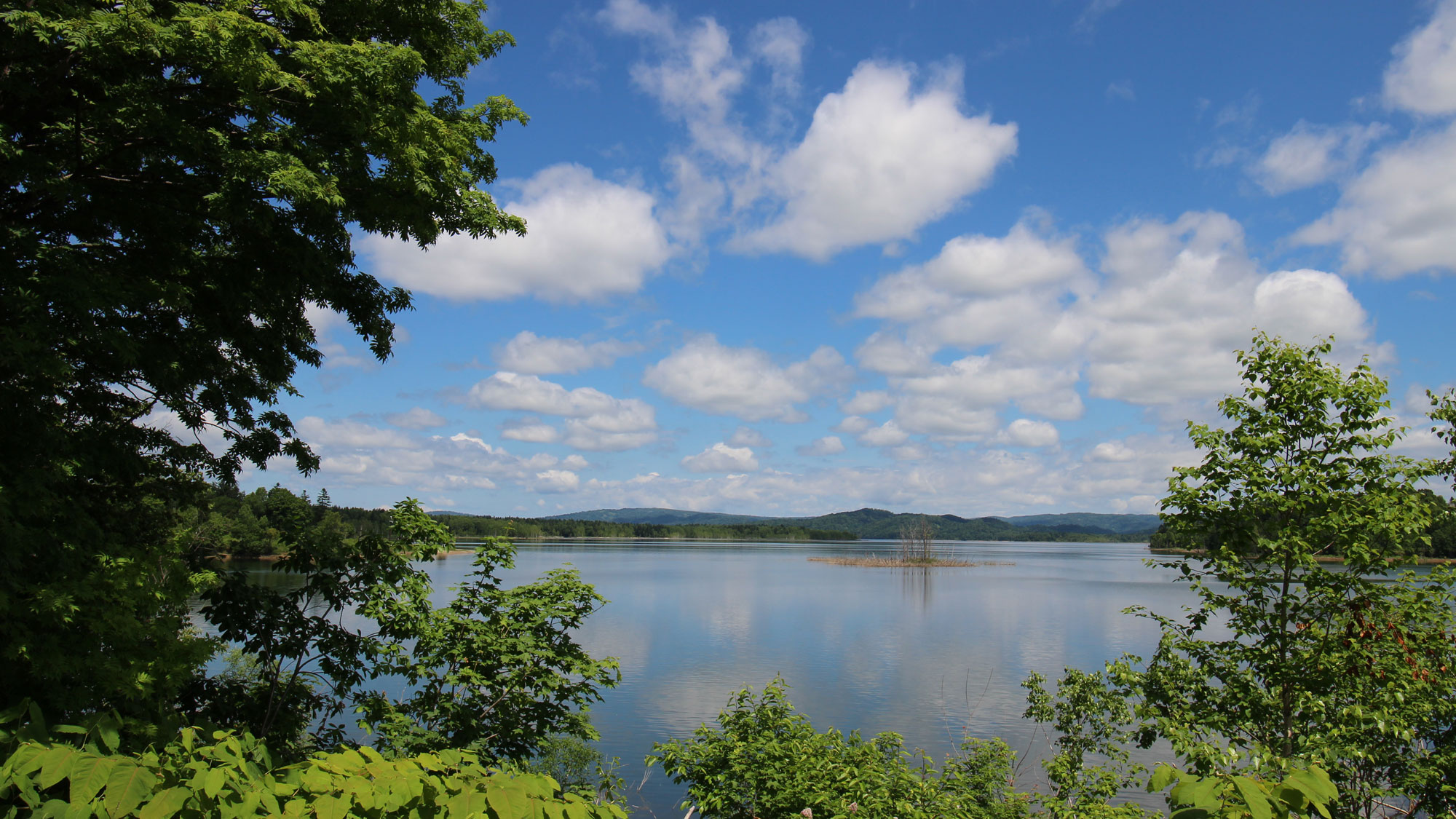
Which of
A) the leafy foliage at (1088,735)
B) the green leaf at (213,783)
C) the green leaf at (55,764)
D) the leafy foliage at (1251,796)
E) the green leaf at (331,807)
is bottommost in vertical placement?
the leafy foliage at (1088,735)

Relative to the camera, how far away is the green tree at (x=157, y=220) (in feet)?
20.6

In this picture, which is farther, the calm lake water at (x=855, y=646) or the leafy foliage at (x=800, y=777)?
the calm lake water at (x=855, y=646)

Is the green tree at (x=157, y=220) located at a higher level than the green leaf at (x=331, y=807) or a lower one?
higher

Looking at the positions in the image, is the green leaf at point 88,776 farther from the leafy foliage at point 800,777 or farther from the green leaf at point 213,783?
the leafy foliage at point 800,777

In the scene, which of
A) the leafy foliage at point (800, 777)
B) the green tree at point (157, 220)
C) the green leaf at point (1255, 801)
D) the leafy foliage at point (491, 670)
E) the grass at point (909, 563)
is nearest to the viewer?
the green leaf at point (1255, 801)

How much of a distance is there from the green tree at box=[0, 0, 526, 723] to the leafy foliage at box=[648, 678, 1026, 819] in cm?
517

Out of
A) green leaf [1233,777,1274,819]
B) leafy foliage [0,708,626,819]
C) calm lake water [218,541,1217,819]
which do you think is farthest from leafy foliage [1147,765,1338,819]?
calm lake water [218,541,1217,819]

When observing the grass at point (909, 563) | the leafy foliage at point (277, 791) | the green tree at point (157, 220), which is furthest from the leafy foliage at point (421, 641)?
the grass at point (909, 563)

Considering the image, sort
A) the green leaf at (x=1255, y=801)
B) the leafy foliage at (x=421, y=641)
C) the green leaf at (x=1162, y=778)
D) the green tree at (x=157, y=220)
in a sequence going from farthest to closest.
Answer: the leafy foliage at (x=421, y=641)
the green tree at (x=157, y=220)
the green leaf at (x=1162, y=778)
the green leaf at (x=1255, y=801)

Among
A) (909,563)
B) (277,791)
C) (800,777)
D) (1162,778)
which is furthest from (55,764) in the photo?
(909,563)

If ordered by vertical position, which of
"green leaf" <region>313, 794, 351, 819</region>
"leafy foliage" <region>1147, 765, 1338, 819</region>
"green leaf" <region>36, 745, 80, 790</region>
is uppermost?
"leafy foliage" <region>1147, 765, 1338, 819</region>

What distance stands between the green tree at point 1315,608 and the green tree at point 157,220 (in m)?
8.41

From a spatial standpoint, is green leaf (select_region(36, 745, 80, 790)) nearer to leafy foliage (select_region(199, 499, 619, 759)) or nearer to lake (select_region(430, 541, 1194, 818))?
lake (select_region(430, 541, 1194, 818))

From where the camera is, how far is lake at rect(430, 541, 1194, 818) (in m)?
21.7
